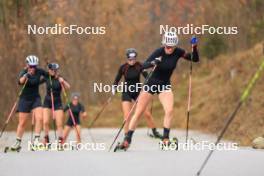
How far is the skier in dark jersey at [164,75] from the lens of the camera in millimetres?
12516

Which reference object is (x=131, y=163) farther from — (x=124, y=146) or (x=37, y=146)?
(x=37, y=146)

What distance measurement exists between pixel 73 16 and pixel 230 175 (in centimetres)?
3099

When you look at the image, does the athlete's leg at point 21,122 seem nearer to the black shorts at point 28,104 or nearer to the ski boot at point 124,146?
the black shorts at point 28,104

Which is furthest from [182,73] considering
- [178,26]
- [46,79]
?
[46,79]

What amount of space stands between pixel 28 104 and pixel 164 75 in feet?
11.8

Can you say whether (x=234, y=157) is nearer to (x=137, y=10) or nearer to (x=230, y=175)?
(x=230, y=175)

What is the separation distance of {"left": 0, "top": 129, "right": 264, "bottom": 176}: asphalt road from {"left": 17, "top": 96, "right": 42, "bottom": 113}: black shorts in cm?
335

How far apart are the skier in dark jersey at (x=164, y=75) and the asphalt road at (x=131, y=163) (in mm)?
1345

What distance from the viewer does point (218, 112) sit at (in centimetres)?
2419

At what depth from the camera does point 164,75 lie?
12820 millimetres

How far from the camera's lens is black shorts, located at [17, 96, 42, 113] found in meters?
14.9
